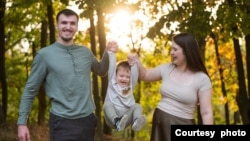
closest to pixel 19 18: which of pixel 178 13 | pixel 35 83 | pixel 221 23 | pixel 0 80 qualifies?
pixel 0 80

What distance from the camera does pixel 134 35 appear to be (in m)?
25.6

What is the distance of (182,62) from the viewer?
496 centimetres

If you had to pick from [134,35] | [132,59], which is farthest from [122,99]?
[134,35]

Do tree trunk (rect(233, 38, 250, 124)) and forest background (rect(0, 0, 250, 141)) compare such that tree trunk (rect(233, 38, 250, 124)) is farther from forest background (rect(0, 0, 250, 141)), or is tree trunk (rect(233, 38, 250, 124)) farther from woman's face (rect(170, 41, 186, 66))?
woman's face (rect(170, 41, 186, 66))

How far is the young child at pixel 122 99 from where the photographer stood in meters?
4.96

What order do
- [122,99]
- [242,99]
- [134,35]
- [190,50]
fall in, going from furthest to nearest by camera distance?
[134,35], [242,99], [122,99], [190,50]

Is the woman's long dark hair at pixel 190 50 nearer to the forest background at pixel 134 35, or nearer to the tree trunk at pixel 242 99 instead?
the forest background at pixel 134 35

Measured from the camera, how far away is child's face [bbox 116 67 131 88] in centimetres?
504

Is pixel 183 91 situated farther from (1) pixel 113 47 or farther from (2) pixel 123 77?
(1) pixel 113 47

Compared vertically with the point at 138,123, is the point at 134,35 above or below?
above

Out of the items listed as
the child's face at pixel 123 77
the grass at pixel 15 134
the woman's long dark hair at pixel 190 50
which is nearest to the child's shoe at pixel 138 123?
the child's face at pixel 123 77

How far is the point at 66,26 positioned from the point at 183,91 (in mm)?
1392

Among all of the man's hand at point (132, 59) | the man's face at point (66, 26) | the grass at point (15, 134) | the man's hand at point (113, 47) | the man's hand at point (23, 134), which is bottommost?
the grass at point (15, 134)

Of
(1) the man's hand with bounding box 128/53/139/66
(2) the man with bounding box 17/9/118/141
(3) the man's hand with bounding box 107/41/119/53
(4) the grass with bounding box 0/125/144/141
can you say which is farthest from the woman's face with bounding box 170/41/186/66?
(4) the grass with bounding box 0/125/144/141
